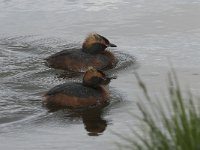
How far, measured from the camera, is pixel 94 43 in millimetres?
16422

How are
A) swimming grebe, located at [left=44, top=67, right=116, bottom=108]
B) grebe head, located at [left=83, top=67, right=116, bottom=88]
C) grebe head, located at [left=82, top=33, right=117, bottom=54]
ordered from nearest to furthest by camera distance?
swimming grebe, located at [left=44, top=67, right=116, bottom=108] < grebe head, located at [left=83, top=67, right=116, bottom=88] < grebe head, located at [left=82, top=33, right=117, bottom=54]

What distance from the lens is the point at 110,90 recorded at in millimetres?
13898

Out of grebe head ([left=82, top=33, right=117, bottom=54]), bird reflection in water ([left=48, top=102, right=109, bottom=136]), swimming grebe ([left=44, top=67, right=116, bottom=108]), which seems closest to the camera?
bird reflection in water ([left=48, top=102, right=109, bottom=136])

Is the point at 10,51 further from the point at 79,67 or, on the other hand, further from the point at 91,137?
the point at 91,137

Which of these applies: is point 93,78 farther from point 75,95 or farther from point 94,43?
point 94,43

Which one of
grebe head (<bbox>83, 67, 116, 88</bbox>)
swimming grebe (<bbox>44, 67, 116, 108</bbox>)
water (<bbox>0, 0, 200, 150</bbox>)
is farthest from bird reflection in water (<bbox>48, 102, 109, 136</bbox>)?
grebe head (<bbox>83, 67, 116, 88</bbox>)

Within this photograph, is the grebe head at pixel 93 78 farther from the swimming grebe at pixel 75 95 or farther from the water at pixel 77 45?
the water at pixel 77 45

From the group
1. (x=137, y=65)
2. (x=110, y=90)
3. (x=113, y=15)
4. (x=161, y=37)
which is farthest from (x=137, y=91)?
(x=113, y=15)

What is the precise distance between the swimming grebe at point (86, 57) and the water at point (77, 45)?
292mm

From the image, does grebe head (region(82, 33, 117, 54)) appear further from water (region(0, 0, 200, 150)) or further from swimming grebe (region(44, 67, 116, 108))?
swimming grebe (region(44, 67, 116, 108))

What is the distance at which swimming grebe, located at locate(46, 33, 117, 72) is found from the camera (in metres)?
16.0

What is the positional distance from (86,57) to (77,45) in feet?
3.84

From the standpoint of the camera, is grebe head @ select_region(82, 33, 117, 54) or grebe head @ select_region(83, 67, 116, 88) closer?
grebe head @ select_region(83, 67, 116, 88)

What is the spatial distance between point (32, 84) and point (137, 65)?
99.0 inches
